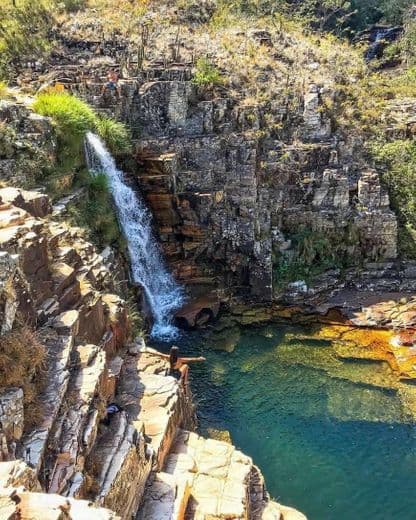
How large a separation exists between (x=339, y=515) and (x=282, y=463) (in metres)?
1.86

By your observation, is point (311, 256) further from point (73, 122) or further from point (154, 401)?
point (154, 401)

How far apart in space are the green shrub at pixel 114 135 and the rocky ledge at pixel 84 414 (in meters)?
5.86

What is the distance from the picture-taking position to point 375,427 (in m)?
13.8

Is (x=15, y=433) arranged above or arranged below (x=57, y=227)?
below

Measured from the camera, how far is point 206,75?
22.0m

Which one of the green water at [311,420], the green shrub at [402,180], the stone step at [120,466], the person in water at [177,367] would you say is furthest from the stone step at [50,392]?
the green shrub at [402,180]

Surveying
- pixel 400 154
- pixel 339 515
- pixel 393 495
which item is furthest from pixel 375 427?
pixel 400 154

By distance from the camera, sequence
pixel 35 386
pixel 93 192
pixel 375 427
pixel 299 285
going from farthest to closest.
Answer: pixel 299 285 < pixel 93 192 < pixel 375 427 < pixel 35 386

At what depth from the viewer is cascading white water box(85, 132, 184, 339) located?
17.8 m

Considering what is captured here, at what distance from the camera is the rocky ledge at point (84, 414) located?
731cm

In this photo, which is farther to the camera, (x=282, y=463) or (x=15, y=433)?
(x=282, y=463)

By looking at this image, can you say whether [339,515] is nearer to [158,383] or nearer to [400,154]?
[158,383]

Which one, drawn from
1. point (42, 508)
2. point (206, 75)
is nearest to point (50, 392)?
point (42, 508)

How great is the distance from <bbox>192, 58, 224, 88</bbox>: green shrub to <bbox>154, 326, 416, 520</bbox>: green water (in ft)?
35.5
